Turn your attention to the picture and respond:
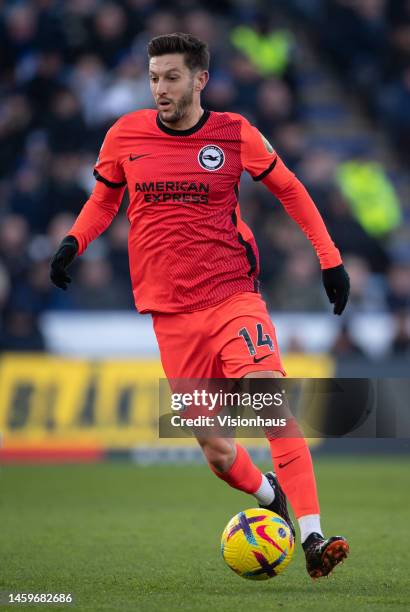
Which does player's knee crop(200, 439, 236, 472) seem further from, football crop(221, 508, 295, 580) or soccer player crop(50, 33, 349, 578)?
football crop(221, 508, 295, 580)

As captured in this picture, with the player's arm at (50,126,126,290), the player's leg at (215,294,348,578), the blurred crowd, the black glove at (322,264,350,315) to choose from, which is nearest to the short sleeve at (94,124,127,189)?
the player's arm at (50,126,126,290)

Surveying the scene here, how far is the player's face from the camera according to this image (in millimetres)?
5730

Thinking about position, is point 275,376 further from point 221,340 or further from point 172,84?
point 172,84

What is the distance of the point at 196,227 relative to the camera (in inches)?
229

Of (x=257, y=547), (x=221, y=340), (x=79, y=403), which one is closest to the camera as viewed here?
(x=257, y=547)

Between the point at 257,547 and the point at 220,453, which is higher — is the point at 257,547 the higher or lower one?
the lower one

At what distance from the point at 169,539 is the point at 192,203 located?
2.38m

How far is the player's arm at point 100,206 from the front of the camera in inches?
231

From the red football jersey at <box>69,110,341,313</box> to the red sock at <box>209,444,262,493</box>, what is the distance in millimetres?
714

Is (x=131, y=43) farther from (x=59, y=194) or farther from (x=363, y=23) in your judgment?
(x=363, y=23)

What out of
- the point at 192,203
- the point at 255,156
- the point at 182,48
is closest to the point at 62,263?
the point at 192,203

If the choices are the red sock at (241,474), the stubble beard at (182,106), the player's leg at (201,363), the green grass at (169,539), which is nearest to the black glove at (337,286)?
the player's leg at (201,363)

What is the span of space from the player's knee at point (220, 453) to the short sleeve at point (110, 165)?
128cm

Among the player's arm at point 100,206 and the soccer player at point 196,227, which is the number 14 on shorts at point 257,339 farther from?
the player's arm at point 100,206
